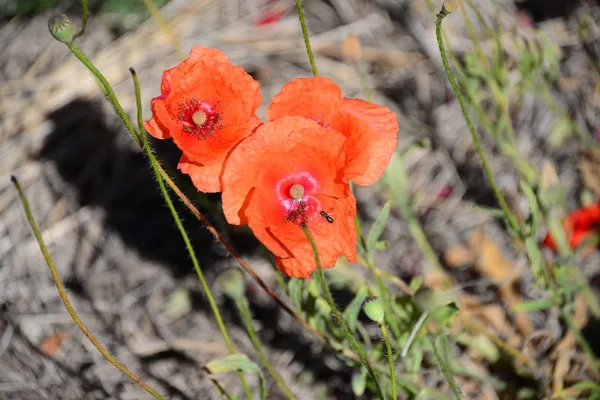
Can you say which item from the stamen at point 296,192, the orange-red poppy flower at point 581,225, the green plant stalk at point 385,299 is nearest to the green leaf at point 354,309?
the green plant stalk at point 385,299

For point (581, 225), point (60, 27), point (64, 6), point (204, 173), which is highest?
point (64, 6)

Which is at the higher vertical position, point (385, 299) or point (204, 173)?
point (204, 173)

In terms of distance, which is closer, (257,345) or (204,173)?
(204,173)

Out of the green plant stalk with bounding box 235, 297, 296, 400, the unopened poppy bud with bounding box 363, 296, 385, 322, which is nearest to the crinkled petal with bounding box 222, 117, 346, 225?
the unopened poppy bud with bounding box 363, 296, 385, 322

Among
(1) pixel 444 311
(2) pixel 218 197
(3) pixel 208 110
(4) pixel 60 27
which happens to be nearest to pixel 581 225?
(1) pixel 444 311

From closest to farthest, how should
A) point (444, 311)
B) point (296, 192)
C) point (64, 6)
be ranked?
point (296, 192) → point (444, 311) → point (64, 6)

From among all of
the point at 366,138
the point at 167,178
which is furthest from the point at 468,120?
the point at 167,178

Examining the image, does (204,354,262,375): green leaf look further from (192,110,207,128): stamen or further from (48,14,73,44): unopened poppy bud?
(48,14,73,44): unopened poppy bud

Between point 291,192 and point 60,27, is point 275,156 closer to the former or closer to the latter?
point 291,192

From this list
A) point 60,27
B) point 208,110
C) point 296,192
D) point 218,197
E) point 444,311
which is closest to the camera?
point 60,27
